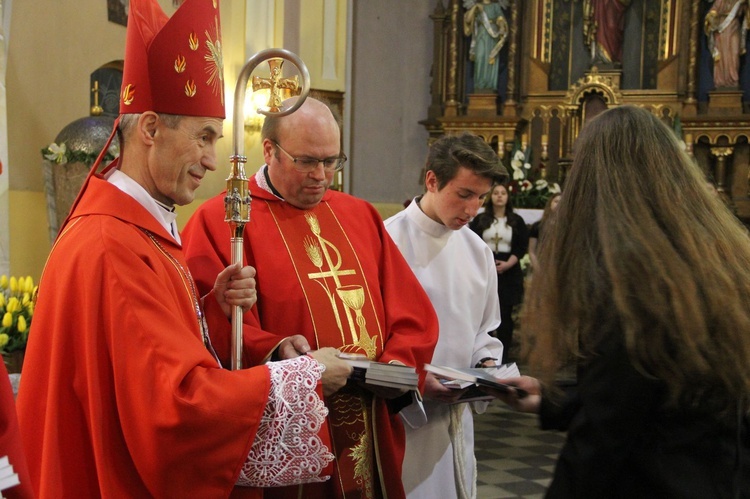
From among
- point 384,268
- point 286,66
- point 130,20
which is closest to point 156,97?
point 130,20

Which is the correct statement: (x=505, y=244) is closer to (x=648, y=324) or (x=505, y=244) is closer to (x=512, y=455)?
(x=512, y=455)

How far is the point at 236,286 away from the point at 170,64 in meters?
0.60

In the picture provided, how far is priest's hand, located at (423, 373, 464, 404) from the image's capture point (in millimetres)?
2783

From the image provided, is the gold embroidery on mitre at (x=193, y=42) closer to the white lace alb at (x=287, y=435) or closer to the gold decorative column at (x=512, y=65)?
the white lace alb at (x=287, y=435)

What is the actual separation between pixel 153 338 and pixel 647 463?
1053mm

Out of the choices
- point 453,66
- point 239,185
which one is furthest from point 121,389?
point 453,66

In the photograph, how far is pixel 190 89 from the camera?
2.22m

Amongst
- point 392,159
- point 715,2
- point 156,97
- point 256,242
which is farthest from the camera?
point 392,159

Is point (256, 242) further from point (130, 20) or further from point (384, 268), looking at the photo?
point (130, 20)

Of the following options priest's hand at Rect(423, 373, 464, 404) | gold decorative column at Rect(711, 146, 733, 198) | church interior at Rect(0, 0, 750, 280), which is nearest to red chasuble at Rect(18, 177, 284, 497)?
priest's hand at Rect(423, 373, 464, 404)

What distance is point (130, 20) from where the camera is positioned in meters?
2.24

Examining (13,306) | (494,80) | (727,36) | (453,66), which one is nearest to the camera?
(13,306)

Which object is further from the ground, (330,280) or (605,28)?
(605,28)

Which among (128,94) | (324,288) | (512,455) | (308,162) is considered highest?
(128,94)
